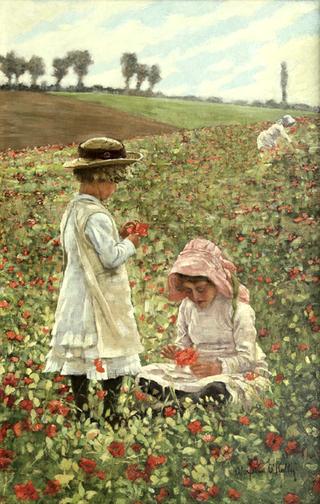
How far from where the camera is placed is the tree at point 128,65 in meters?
3.59

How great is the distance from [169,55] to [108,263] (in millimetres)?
1253

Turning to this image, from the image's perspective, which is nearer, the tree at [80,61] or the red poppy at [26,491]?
the red poppy at [26,491]

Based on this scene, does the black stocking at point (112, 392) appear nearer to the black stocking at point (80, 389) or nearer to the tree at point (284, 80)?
the black stocking at point (80, 389)

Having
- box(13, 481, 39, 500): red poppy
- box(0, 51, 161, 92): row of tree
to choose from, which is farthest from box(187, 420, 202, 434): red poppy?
box(0, 51, 161, 92): row of tree

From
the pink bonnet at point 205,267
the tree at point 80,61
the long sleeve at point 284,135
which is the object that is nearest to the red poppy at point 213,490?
the pink bonnet at point 205,267

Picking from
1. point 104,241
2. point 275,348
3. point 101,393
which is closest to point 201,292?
point 275,348

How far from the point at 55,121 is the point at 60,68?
29cm

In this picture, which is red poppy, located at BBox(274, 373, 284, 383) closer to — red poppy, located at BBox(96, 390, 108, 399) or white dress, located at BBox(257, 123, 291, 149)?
Answer: red poppy, located at BBox(96, 390, 108, 399)

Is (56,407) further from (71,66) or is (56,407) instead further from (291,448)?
(71,66)

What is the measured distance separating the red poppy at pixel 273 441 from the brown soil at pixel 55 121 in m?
1.73

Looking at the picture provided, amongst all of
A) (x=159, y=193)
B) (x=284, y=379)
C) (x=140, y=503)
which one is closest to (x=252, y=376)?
(x=284, y=379)

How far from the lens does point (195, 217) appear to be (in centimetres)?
368

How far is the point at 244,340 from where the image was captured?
3.37 metres

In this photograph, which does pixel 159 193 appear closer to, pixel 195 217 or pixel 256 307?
pixel 195 217
